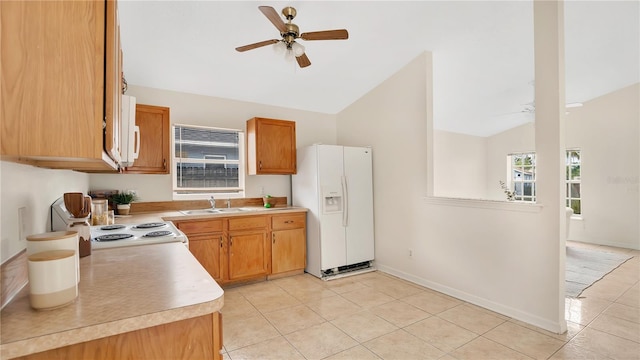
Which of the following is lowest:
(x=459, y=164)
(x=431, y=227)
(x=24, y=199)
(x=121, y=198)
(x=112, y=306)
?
(x=431, y=227)

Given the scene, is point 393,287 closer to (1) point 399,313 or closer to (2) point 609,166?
(1) point 399,313

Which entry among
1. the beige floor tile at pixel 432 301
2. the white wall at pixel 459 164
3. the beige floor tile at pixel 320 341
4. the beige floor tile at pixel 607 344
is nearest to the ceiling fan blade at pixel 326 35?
the beige floor tile at pixel 320 341

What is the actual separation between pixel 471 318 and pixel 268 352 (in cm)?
192

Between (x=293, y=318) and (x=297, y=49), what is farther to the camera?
(x=293, y=318)

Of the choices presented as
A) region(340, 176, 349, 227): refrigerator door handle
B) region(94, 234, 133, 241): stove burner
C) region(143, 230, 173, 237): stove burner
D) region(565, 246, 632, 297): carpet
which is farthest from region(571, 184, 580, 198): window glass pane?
region(94, 234, 133, 241): stove burner

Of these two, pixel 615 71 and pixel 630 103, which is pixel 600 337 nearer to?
Result: pixel 615 71

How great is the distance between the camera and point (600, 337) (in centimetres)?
249

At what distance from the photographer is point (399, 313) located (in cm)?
295

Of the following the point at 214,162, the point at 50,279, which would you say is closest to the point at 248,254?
the point at 214,162

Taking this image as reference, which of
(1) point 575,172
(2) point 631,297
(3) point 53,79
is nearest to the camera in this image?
(3) point 53,79

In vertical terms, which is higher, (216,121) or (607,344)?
(216,121)

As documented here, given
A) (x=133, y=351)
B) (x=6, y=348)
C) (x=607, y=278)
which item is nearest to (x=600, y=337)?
(x=607, y=278)

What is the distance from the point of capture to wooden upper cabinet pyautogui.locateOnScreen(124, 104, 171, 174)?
330 cm

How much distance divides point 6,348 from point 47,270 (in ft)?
0.71
